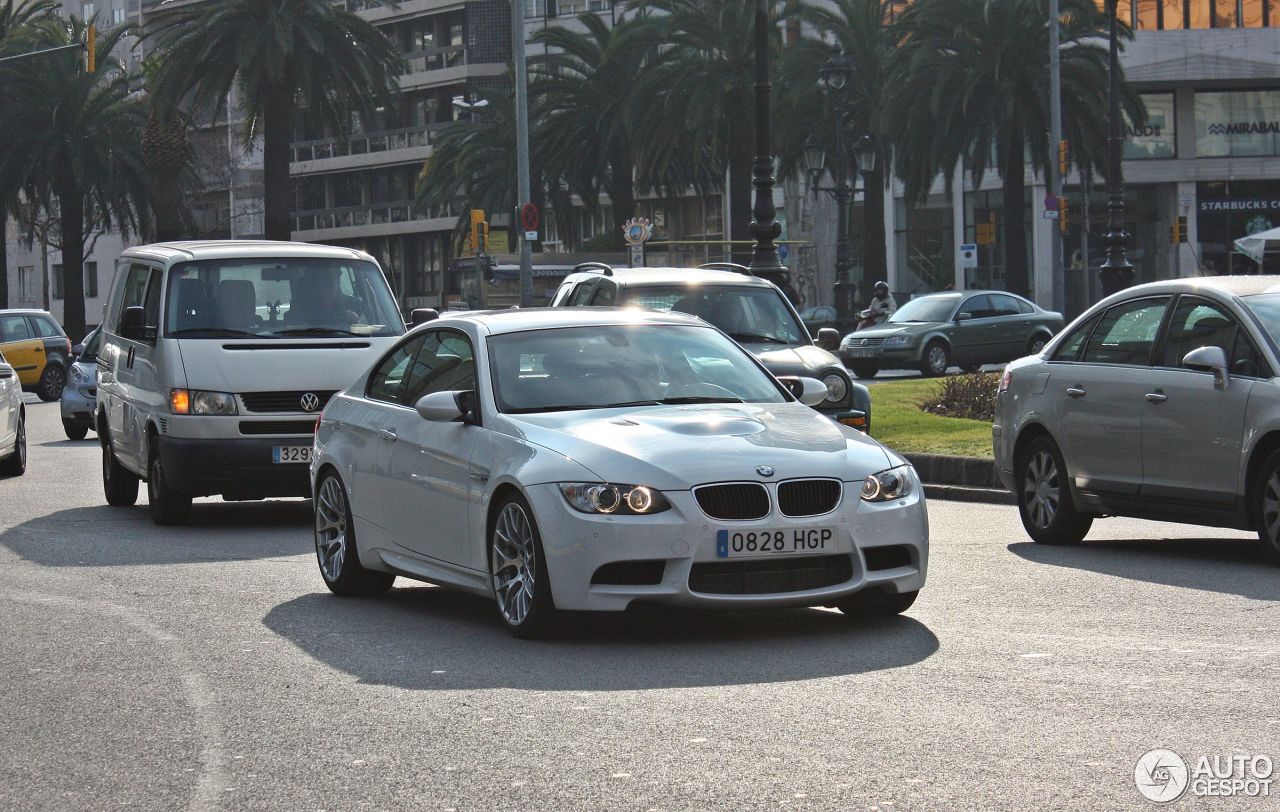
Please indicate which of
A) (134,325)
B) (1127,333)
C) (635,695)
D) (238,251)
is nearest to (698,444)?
(635,695)

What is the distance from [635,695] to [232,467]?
747 centimetres

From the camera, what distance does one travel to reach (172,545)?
43.7 ft

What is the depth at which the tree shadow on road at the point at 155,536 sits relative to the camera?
495 inches

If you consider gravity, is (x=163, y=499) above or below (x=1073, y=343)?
below

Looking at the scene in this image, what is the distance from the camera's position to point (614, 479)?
817cm

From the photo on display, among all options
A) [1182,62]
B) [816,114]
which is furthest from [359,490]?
[1182,62]

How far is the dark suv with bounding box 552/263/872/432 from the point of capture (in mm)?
16478

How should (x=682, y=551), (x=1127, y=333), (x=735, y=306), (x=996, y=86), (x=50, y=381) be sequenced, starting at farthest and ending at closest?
(x=996, y=86) → (x=50, y=381) → (x=735, y=306) → (x=1127, y=333) → (x=682, y=551)

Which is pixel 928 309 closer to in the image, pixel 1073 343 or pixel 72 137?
pixel 1073 343

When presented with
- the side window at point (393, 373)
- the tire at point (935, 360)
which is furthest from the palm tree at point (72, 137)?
the side window at point (393, 373)

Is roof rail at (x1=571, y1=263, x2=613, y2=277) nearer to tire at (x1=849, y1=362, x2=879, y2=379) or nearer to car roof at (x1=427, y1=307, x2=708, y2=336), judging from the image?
car roof at (x1=427, y1=307, x2=708, y2=336)

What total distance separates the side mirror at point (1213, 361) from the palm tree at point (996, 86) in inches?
1357

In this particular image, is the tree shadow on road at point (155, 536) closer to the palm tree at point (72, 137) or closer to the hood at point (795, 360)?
the hood at point (795, 360)

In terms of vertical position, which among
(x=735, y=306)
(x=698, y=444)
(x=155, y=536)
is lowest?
(x=155, y=536)
